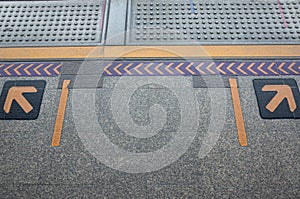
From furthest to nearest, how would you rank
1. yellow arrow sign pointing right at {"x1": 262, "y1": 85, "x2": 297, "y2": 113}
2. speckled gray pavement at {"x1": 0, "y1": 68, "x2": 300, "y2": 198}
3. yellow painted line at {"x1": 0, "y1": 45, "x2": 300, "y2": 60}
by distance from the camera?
yellow painted line at {"x1": 0, "y1": 45, "x2": 300, "y2": 60} < yellow arrow sign pointing right at {"x1": 262, "y1": 85, "x2": 297, "y2": 113} < speckled gray pavement at {"x1": 0, "y1": 68, "x2": 300, "y2": 198}

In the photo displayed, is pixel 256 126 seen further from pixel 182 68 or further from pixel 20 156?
pixel 20 156

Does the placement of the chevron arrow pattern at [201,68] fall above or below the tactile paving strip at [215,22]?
below

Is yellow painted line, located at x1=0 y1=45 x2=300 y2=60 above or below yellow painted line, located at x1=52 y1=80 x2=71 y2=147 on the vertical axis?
above

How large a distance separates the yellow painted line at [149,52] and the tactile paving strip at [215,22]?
0.33ft

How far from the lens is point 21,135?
129 inches

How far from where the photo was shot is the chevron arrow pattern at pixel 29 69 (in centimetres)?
376

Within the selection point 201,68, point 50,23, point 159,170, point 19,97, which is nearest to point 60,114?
point 19,97

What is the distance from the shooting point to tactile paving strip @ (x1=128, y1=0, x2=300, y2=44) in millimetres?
4066

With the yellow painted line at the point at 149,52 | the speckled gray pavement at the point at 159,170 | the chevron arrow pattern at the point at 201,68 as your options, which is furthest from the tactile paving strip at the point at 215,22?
the speckled gray pavement at the point at 159,170

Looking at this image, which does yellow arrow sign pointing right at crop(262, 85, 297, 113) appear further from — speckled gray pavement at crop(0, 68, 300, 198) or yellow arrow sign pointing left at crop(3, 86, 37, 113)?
yellow arrow sign pointing left at crop(3, 86, 37, 113)

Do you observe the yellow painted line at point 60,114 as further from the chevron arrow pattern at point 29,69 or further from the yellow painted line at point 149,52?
the yellow painted line at point 149,52

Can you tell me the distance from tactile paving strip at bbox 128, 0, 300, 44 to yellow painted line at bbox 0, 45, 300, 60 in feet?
0.33

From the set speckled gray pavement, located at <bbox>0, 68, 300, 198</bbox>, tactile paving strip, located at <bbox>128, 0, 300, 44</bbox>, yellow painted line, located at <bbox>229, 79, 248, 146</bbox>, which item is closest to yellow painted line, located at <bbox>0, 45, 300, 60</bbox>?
tactile paving strip, located at <bbox>128, 0, 300, 44</bbox>

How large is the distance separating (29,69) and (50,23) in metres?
0.79
